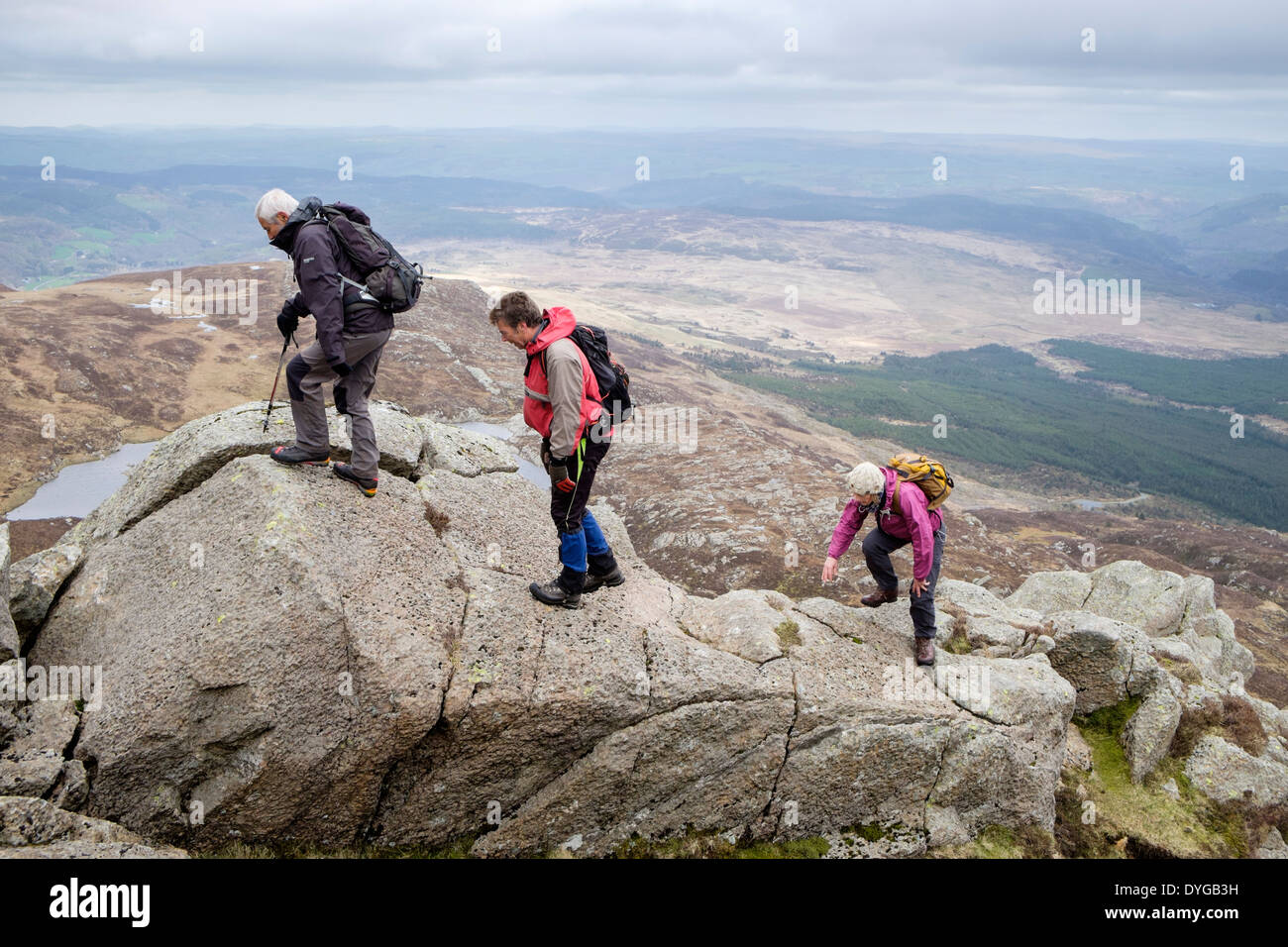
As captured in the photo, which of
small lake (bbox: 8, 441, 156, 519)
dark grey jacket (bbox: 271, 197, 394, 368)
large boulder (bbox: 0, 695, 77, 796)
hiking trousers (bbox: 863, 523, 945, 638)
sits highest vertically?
dark grey jacket (bbox: 271, 197, 394, 368)

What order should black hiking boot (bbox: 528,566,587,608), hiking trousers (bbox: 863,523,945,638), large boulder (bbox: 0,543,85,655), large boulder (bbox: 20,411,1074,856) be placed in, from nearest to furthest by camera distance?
large boulder (bbox: 20,411,1074,856) → large boulder (bbox: 0,543,85,655) → black hiking boot (bbox: 528,566,587,608) → hiking trousers (bbox: 863,523,945,638)

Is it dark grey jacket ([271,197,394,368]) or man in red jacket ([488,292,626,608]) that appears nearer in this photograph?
man in red jacket ([488,292,626,608])

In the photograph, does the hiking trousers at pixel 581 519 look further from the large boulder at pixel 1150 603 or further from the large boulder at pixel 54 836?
the large boulder at pixel 1150 603

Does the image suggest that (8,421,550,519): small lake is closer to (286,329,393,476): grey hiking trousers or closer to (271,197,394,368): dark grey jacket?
(286,329,393,476): grey hiking trousers

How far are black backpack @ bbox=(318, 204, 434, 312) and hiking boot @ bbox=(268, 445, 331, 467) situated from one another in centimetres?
355

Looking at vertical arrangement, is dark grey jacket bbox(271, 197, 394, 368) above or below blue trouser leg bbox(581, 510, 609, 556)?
above

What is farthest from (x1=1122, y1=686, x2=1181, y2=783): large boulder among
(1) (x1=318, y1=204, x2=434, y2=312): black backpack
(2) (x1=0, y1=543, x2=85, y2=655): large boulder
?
(2) (x1=0, y1=543, x2=85, y2=655): large boulder

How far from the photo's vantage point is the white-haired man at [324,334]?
12539 mm

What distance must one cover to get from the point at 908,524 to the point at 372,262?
11.4 m

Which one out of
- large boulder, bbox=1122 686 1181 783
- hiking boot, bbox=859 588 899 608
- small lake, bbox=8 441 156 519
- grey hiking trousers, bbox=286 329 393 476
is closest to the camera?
grey hiking trousers, bbox=286 329 393 476

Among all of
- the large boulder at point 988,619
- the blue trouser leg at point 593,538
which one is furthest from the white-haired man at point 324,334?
the large boulder at point 988,619

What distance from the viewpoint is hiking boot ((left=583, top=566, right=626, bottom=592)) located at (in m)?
15.1

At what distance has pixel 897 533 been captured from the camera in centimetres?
1622

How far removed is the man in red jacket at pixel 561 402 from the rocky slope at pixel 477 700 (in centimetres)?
267
